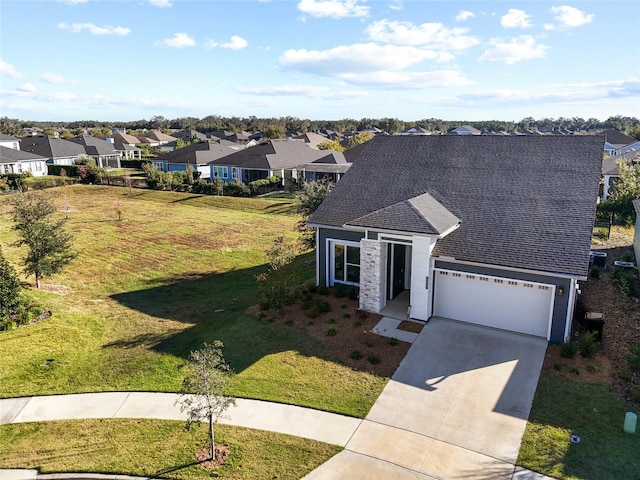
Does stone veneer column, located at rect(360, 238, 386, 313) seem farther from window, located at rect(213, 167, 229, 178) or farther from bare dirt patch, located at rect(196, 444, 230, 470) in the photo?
window, located at rect(213, 167, 229, 178)

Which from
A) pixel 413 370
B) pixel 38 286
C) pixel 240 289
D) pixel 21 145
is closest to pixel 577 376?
pixel 413 370

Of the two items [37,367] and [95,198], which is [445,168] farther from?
[95,198]

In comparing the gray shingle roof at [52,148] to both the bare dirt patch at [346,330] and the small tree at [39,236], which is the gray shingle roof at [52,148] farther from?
the bare dirt patch at [346,330]

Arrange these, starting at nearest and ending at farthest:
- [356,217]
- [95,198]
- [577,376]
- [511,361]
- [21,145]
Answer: [577,376], [511,361], [356,217], [95,198], [21,145]

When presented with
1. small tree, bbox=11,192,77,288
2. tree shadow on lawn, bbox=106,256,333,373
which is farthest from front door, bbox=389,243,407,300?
small tree, bbox=11,192,77,288

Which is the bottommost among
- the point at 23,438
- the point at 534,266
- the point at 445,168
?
the point at 23,438

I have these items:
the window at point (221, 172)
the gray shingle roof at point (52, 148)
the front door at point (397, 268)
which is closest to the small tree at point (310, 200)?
the front door at point (397, 268)
